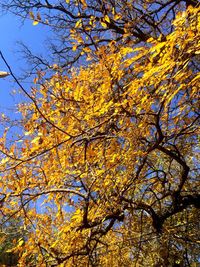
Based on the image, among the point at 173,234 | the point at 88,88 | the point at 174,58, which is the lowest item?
the point at 173,234

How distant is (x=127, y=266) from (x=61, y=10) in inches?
203

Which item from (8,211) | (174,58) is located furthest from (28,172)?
(174,58)

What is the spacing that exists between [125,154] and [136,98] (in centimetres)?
68

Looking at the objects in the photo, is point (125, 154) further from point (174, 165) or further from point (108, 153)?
point (174, 165)

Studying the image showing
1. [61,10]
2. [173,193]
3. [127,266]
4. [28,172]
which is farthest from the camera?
[61,10]

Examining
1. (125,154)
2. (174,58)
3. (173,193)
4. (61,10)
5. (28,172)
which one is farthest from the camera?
(61,10)

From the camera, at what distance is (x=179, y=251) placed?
5.03 metres

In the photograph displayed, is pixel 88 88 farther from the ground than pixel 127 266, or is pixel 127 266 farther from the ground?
pixel 88 88

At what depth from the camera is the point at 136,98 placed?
3.32 meters

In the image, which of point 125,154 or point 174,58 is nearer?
point 174,58

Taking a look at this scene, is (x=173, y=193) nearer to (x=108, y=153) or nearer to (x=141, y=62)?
(x=108, y=153)

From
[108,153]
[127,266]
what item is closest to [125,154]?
[108,153]

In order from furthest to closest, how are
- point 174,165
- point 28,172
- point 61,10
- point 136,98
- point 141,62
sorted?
point 61,10, point 174,165, point 141,62, point 28,172, point 136,98

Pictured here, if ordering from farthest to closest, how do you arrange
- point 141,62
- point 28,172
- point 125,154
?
point 141,62, point 28,172, point 125,154
